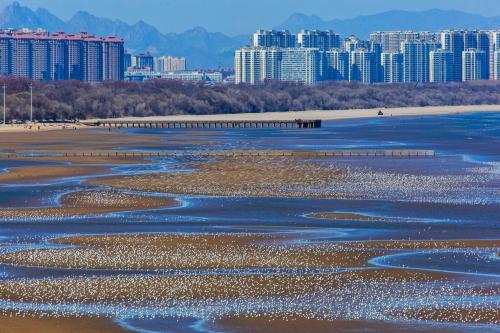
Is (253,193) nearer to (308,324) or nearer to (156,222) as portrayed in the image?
(156,222)

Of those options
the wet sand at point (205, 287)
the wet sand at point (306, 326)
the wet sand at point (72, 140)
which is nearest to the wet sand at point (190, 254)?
the wet sand at point (205, 287)

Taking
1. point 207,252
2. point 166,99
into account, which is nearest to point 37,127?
point 166,99

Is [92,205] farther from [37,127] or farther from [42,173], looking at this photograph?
[37,127]

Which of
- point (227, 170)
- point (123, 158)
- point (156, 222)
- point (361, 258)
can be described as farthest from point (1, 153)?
point (361, 258)

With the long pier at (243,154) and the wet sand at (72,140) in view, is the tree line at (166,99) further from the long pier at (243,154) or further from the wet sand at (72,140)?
the long pier at (243,154)

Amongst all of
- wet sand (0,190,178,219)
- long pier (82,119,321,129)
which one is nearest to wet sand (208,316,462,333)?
wet sand (0,190,178,219)

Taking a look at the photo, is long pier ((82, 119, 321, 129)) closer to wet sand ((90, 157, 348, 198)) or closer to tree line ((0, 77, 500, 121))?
tree line ((0, 77, 500, 121))

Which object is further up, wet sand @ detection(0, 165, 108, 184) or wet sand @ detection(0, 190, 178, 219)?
wet sand @ detection(0, 165, 108, 184)

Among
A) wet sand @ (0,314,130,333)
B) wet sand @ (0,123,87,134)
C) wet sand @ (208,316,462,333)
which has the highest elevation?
wet sand @ (0,123,87,134)
